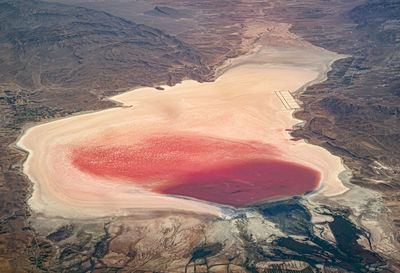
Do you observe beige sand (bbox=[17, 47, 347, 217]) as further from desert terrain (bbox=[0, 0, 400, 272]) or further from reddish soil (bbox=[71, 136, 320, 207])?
reddish soil (bbox=[71, 136, 320, 207])

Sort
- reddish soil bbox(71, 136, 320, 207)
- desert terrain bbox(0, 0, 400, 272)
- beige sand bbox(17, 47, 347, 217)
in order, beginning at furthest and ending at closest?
reddish soil bbox(71, 136, 320, 207)
beige sand bbox(17, 47, 347, 217)
desert terrain bbox(0, 0, 400, 272)

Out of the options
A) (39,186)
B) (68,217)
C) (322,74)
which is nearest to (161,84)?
(322,74)

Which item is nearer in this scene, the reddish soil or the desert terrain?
the desert terrain

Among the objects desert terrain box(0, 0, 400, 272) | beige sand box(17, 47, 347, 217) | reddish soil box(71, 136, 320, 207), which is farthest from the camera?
reddish soil box(71, 136, 320, 207)

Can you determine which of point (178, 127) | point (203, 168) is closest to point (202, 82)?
point (178, 127)

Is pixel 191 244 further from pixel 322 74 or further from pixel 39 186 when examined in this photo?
pixel 322 74

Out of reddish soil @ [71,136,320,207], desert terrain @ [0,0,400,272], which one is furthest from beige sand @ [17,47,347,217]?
reddish soil @ [71,136,320,207]

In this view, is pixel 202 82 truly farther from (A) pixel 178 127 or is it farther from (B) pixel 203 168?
(B) pixel 203 168
